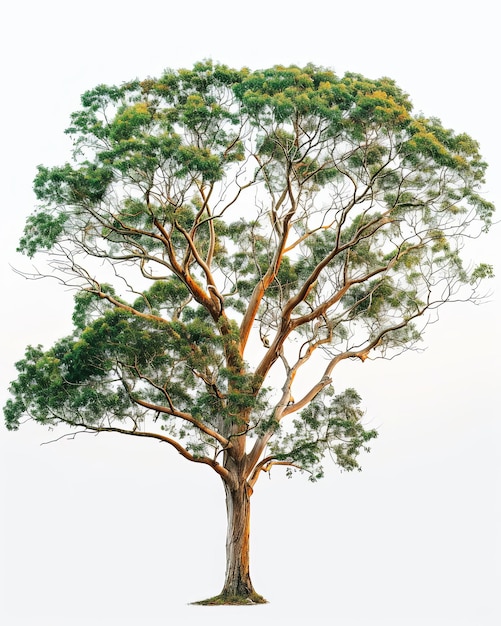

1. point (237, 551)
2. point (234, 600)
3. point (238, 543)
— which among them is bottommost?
point (234, 600)

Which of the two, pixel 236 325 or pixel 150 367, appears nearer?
pixel 150 367

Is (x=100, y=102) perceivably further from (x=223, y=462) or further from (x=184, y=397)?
(x=223, y=462)

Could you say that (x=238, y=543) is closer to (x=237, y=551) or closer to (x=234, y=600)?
(x=237, y=551)

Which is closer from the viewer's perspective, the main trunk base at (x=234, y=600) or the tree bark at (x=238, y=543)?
the main trunk base at (x=234, y=600)

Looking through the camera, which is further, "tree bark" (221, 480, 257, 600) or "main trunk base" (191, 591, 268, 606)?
"tree bark" (221, 480, 257, 600)

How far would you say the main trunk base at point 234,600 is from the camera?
12626 millimetres

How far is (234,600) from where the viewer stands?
12.7 meters

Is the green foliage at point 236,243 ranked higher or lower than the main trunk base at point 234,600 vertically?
higher

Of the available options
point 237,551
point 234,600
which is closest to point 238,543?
point 237,551

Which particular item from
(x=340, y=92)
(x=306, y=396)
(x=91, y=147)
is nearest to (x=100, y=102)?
(x=91, y=147)

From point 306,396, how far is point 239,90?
15.7 feet

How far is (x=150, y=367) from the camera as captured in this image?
A: 12.4 m

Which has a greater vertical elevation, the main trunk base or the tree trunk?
the tree trunk

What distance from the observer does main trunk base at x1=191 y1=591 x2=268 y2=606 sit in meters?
12.6
